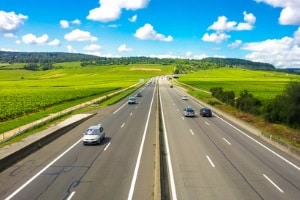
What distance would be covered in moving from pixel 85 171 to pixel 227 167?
26.7 ft

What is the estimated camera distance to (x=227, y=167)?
76.7 feet

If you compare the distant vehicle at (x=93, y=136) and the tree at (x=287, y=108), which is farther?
the tree at (x=287, y=108)

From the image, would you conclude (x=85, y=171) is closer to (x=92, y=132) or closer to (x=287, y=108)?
(x=92, y=132)

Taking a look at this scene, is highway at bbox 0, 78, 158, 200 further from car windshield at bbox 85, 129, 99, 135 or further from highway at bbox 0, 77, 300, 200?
car windshield at bbox 85, 129, 99, 135

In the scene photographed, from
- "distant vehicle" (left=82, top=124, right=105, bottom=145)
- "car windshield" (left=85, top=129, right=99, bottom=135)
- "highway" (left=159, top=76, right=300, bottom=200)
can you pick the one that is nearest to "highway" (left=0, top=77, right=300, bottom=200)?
"highway" (left=159, top=76, right=300, bottom=200)

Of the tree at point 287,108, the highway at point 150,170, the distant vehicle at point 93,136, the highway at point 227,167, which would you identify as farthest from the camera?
the tree at point 287,108

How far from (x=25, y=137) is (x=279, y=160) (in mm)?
19720

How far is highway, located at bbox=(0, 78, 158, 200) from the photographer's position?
704 inches

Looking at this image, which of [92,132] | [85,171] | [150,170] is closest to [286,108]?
[92,132]

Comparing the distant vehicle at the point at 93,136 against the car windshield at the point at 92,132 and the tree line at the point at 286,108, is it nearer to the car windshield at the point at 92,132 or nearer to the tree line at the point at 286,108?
the car windshield at the point at 92,132

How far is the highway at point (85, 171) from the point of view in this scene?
17.9 metres

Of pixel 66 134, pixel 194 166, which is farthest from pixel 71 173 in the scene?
pixel 66 134

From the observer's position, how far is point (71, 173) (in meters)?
21.6

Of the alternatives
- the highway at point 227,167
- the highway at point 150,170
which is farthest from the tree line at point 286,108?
the highway at point 150,170
